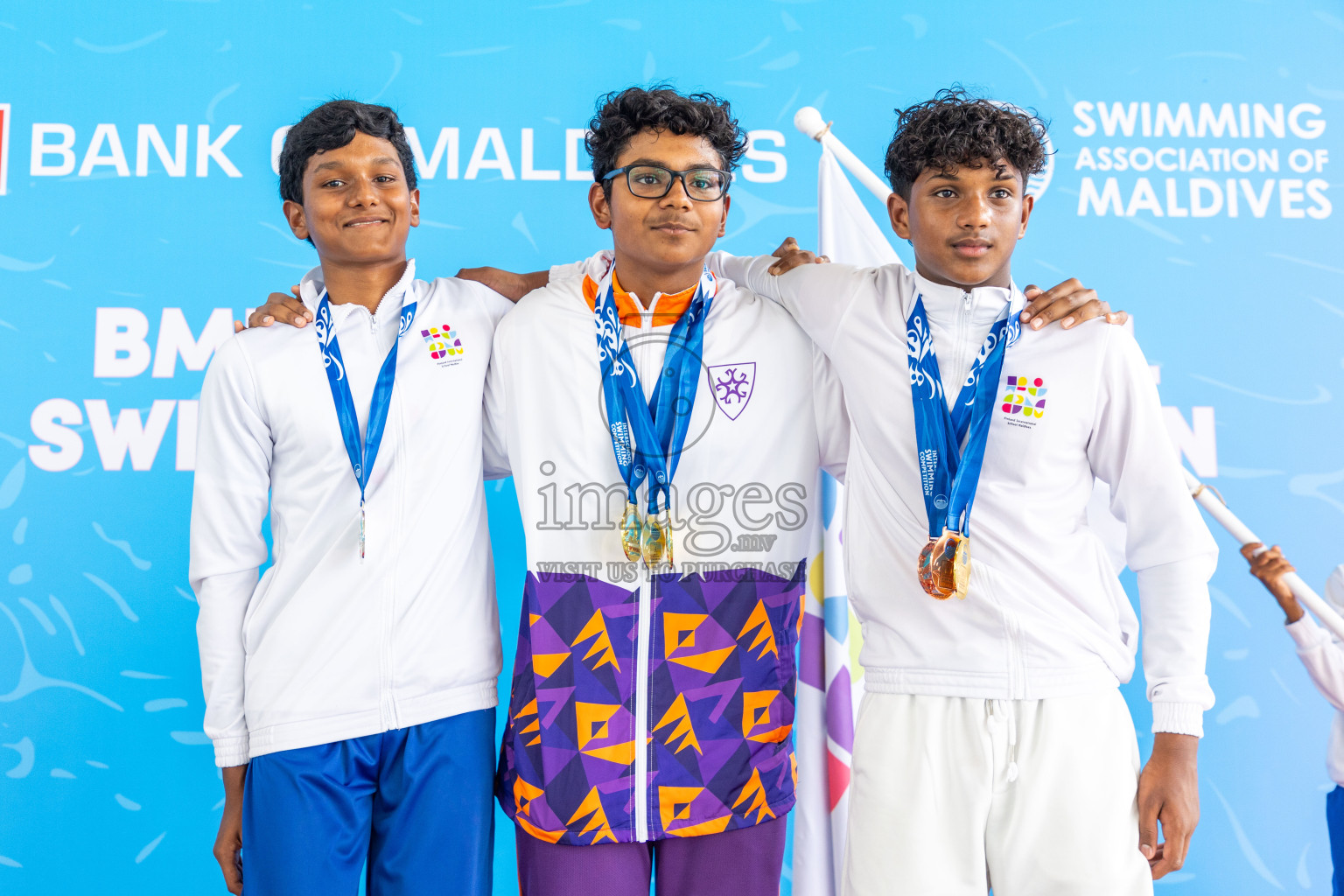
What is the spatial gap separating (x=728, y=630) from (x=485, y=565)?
1.75 feet

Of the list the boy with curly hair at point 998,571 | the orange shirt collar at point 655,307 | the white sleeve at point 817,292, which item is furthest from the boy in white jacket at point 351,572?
the boy with curly hair at point 998,571

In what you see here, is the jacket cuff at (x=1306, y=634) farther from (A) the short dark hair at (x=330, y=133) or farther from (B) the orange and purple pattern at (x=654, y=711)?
(A) the short dark hair at (x=330, y=133)

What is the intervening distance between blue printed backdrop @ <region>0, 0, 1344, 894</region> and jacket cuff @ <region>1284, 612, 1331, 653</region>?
37cm

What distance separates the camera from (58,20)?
116 inches

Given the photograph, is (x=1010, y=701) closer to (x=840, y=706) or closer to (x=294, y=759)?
(x=840, y=706)

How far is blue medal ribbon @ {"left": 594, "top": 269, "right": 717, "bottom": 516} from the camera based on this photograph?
5.89 feet

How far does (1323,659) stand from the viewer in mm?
2584

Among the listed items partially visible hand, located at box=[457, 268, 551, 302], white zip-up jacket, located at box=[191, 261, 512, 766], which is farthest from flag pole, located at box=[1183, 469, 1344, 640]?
white zip-up jacket, located at box=[191, 261, 512, 766]

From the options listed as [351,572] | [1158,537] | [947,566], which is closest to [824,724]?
[947,566]

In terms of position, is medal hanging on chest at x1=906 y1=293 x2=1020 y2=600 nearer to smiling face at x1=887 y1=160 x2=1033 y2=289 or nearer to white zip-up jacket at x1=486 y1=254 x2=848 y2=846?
smiling face at x1=887 y1=160 x2=1033 y2=289

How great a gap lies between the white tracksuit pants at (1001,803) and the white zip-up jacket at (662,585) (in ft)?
0.84

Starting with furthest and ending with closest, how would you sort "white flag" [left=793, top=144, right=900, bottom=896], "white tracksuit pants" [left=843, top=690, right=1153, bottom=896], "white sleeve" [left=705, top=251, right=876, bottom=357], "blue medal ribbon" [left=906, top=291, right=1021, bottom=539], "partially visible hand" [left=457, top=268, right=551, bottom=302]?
"white flag" [left=793, top=144, right=900, bottom=896] < "partially visible hand" [left=457, top=268, right=551, bottom=302] < "white sleeve" [left=705, top=251, right=876, bottom=357] < "blue medal ribbon" [left=906, top=291, right=1021, bottom=539] < "white tracksuit pants" [left=843, top=690, right=1153, bottom=896]

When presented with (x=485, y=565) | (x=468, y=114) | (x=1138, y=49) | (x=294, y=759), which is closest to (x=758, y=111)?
(x=468, y=114)

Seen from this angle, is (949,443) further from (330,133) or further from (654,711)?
(330,133)
